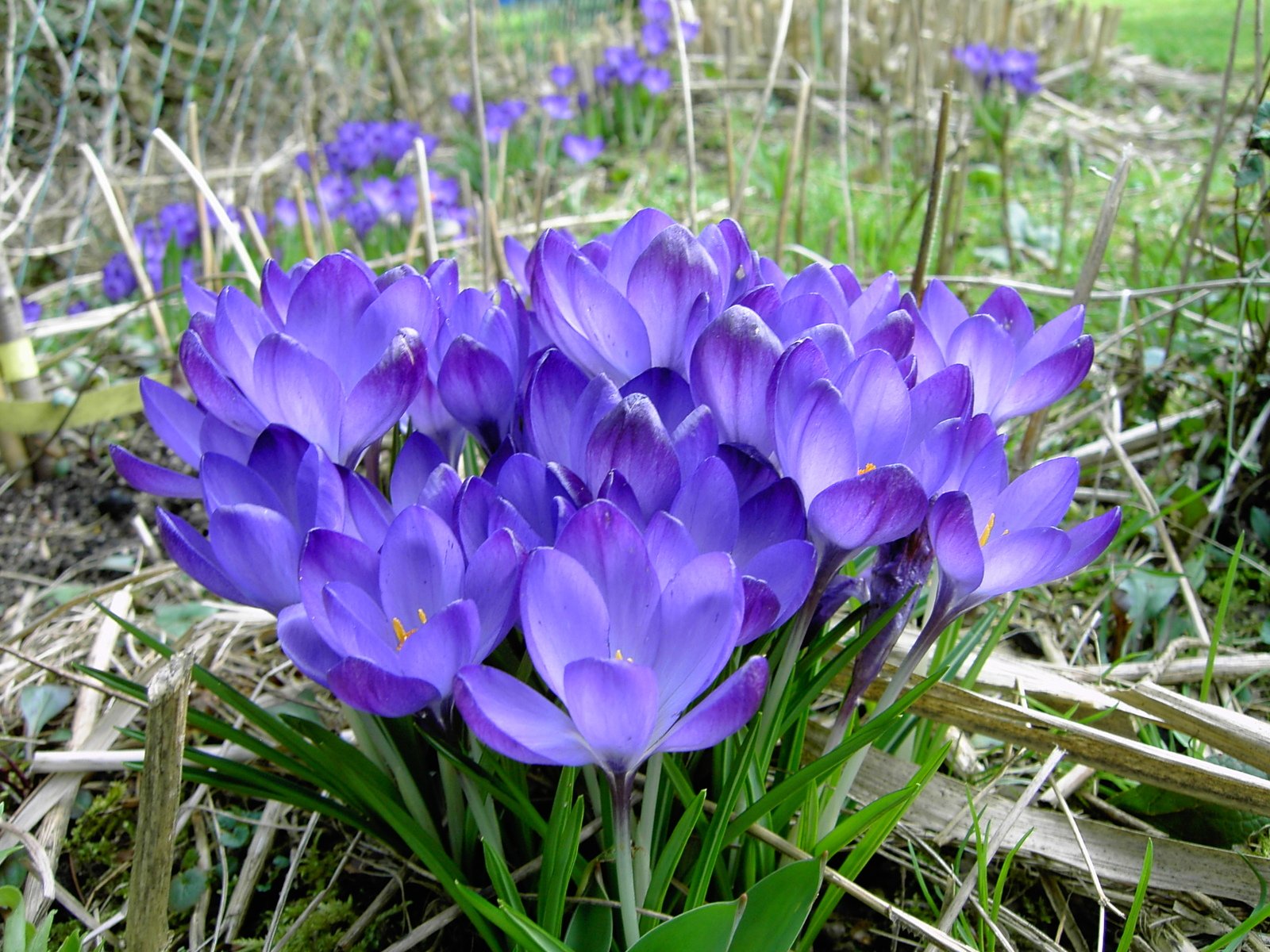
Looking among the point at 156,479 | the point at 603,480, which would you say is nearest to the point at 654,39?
the point at 156,479

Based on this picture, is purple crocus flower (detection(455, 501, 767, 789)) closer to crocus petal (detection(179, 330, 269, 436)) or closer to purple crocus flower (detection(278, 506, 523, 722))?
purple crocus flower (detection(278, 506, 523, 722))

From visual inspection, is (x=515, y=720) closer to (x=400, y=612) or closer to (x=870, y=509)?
(x=400, y=612)

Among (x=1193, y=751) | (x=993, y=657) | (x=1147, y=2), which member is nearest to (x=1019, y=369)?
(x=993, y=657)

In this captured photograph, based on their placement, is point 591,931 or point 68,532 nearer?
point 591,931

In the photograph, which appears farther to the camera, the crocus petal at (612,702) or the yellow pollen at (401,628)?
the yellow pollen at (401,628)

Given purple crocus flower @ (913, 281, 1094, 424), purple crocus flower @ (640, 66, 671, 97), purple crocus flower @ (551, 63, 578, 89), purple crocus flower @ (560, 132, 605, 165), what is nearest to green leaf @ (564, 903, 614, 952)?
purple crocus flower @ (913, 281, 1094, 424)

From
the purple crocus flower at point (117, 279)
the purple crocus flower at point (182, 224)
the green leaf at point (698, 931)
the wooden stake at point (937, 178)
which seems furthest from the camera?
the purple crocus flower at point (182, 224)

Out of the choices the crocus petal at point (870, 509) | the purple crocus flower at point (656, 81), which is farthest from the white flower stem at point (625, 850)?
the purple crocus flower at point (656, 81)

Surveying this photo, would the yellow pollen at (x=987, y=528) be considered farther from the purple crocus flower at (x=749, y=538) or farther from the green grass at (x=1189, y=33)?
the green grass at (x=1189, y=33)
